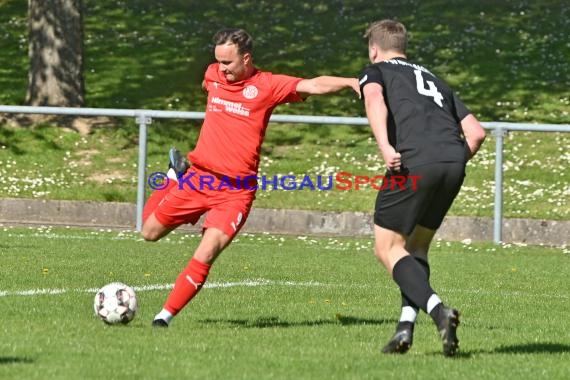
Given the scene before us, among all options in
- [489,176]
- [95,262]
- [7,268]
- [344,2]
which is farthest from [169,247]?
[344,2]

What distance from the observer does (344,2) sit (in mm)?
32969

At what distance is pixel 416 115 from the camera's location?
26.3 ft

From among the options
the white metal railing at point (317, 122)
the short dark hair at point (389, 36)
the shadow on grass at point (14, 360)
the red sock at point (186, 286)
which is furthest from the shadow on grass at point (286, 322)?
the white metal railing at point (317, 122)

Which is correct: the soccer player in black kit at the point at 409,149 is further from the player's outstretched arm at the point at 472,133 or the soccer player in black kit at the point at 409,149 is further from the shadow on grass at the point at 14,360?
the shadow on grass at the point at 14,360

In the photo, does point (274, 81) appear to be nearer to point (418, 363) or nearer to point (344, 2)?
point (418, 363)

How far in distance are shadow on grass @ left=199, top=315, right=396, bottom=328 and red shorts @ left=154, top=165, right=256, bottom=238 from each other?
59 cm

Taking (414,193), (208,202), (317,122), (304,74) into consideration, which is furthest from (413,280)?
(304,74)

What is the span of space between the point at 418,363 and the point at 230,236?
2156 mm

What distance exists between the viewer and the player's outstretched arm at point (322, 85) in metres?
9.24

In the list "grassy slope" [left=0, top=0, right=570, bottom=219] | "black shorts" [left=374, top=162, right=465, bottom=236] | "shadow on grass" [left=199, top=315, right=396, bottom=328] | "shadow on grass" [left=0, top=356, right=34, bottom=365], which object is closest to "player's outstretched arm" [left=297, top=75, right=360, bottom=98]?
"black shorts" [left=374, top=162, right=465, bottom=236]

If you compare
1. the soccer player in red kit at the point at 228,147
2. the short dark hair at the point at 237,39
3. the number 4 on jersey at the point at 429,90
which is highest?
the short dark hair at the point at 237,39

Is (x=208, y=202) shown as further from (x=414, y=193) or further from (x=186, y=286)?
(x=414, y=193)

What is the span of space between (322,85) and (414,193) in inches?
67.1

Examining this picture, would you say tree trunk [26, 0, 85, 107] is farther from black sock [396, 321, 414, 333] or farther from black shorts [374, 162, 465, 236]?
black sock [396, 321, 414, 333]
